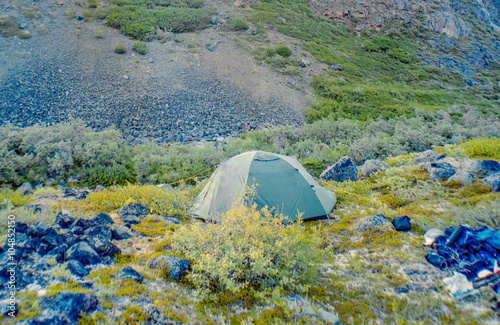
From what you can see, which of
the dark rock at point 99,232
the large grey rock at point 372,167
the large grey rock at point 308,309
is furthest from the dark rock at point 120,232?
the large grey rock at point 372,167

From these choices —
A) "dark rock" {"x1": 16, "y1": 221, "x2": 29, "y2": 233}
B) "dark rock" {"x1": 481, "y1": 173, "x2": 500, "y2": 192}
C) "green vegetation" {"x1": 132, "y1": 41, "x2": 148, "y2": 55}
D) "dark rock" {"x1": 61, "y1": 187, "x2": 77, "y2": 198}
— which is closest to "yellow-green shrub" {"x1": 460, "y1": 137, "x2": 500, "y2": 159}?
"dark rock" {"x1": 481, "y1": 173, "x2": 500, "y2": 192}

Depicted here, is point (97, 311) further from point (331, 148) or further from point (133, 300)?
point (331, 148)

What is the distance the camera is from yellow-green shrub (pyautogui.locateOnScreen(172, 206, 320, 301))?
3389 mm

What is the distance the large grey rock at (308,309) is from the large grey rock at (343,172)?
5.82m

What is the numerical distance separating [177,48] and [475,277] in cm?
2116

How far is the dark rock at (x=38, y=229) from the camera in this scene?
3.70 metres

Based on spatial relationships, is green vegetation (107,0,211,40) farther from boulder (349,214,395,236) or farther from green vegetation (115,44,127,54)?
boulder (349,214,395,236)

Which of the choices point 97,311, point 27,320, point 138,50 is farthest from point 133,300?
point 138,50

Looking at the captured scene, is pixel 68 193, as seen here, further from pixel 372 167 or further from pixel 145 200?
pixel 372 167

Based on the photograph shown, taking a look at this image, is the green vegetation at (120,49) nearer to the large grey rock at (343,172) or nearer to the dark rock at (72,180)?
the dark rock at (72,180)

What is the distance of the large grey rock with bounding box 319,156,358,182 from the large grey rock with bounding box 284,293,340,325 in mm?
5824

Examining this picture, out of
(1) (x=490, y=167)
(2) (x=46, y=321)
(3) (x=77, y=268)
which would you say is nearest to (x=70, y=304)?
(2) (x=46, y=321)

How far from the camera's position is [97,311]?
8.64 ft

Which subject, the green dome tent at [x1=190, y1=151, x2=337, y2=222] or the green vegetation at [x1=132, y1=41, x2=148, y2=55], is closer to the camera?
the green dome tent at [x1=190, y1=151, x2=337, y2=222]
